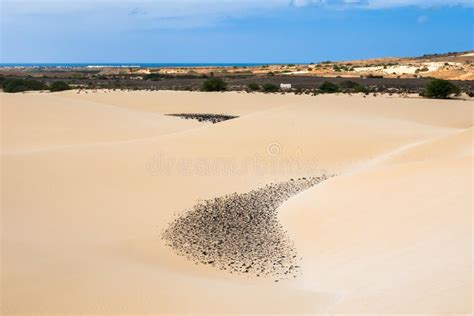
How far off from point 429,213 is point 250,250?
11.1 feet

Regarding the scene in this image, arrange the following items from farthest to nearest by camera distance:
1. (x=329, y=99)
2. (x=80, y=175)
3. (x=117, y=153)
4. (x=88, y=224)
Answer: (x=329, y=99)
(x=117, y=153)
(x=80, y=175)
(x=88, y=224)

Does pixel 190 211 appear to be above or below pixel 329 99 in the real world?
below

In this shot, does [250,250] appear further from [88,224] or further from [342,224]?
[88,224]

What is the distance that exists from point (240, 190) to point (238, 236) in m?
4.98

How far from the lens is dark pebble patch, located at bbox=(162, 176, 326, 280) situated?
9.59 m

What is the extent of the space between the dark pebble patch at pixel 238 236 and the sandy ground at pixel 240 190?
300 mm

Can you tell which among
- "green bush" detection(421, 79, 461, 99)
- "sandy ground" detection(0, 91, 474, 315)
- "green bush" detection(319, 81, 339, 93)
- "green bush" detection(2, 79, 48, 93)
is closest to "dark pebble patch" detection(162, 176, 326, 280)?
"sandy ground" detection(0, 91, 474, 315)

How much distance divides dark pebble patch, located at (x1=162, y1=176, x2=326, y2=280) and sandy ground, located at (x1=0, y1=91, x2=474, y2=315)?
300 mm

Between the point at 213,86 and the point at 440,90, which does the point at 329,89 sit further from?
the point at 213,86

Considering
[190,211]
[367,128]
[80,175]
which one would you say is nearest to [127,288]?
[190,211]

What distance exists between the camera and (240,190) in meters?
16.2

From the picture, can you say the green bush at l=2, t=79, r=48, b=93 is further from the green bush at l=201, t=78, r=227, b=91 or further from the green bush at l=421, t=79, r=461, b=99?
the green bush at l=421, t=79, r=461, b=99

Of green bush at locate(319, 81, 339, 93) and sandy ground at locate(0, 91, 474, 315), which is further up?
green bush at locate(319, 81, 339, 93)

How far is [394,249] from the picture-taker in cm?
885
